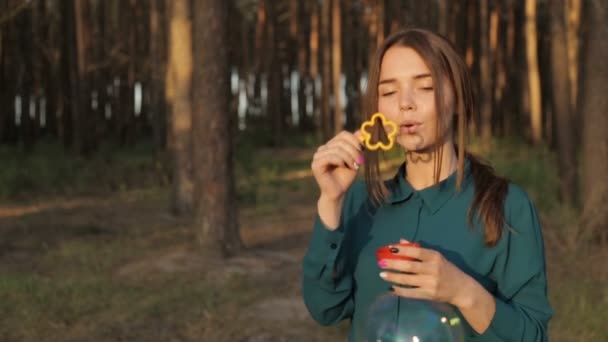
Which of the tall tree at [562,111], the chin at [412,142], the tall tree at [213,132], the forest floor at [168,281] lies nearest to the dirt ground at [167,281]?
the forest floor at [168,281]

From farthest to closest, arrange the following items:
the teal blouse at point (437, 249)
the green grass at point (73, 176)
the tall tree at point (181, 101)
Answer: the green grass at point (73, 176)
the tall tree at point (181, 101)
the teal blouse at point (437, 249)

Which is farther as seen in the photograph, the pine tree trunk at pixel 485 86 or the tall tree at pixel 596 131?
the pine tree trunk at pixel 485 86

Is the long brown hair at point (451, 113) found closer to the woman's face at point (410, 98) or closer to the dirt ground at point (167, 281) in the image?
the woman's face at point (410, 98)

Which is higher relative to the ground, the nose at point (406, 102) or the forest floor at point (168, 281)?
the nose at point (406, 102)

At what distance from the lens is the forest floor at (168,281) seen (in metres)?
6.19

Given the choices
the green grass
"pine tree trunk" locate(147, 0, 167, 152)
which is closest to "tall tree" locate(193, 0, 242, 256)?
the green grass

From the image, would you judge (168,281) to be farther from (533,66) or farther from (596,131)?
(533,66)

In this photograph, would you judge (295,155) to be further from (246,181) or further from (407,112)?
(407,112)

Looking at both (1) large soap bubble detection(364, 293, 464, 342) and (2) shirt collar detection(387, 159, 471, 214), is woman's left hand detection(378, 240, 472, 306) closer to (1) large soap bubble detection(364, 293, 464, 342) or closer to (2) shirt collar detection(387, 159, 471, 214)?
(1) large soap bubble detection(364, 293, 464, 342)

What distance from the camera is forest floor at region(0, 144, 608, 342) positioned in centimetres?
619

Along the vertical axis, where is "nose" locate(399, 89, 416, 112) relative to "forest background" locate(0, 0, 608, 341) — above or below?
above

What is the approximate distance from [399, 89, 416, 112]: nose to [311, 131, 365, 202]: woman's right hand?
0.14 meters

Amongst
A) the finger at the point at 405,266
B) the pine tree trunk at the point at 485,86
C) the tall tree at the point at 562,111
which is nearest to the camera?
the finger at the point at 405,266

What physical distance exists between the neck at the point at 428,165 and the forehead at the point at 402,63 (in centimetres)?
20
